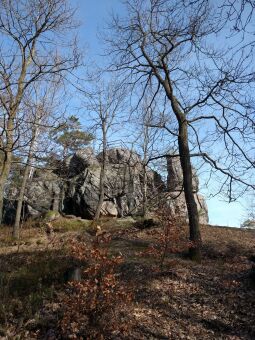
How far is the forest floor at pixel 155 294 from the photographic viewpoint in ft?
22.1

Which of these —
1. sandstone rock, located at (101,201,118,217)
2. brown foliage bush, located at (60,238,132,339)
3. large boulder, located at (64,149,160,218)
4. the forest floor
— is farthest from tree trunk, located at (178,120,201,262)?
sandstone rock, located at (101,201,118,217)

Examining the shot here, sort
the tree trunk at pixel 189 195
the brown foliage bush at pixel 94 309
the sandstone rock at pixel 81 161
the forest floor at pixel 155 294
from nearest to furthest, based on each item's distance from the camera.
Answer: the brown foliage bush at pixel 94 309
the forest floor at pixel 155 294
the tree trunk at pixel 189 195
the sandstone rock at pixel 81 161

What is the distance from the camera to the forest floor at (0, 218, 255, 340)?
265 inches

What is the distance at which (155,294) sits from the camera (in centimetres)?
812

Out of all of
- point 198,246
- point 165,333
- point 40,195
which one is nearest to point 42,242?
point 198,246

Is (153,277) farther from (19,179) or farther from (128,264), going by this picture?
(19,179)

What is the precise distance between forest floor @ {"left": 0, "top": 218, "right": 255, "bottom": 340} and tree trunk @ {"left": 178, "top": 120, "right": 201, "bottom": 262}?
40cm

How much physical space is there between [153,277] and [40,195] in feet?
60.2

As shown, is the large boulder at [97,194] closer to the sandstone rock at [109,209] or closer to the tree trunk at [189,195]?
the sandstone rock at [109,209]

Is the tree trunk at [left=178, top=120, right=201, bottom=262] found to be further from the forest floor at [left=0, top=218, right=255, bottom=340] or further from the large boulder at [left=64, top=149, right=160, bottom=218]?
the large boulder at [left=64, top=149, right=160, bottom=218]

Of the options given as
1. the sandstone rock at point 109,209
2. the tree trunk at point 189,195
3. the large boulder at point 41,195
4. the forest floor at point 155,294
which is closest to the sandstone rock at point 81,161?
the large boulder at point 41,195

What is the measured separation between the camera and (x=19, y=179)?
23391 mm

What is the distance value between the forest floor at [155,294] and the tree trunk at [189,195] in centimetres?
40

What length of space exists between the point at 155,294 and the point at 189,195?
393 centimetres
